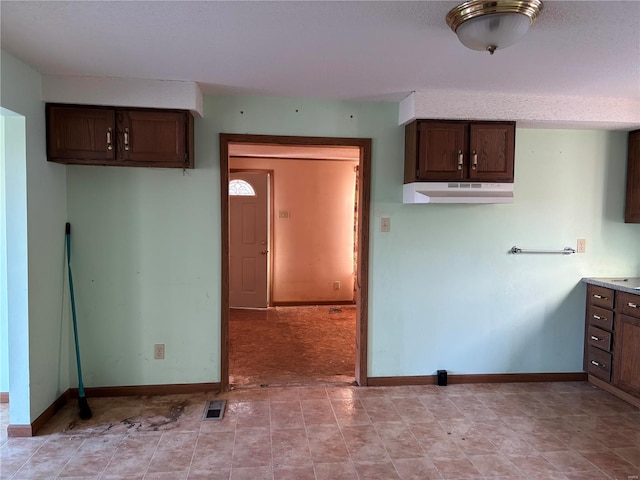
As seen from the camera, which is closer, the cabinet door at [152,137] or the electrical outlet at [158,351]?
the cabinet door at [152,137]

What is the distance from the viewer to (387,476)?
2.38 meters

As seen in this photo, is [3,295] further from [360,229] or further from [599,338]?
[599,338]

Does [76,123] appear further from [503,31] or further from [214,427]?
[503,31]

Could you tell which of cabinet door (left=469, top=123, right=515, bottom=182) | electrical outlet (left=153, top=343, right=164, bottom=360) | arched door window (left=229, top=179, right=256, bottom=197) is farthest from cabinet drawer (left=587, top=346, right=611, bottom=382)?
arched door window (left=229, top=179, right=256, bottom=197)

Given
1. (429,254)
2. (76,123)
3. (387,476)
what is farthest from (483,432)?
(76,123)

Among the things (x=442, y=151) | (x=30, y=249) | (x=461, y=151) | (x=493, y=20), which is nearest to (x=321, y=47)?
(x=493, y=20)

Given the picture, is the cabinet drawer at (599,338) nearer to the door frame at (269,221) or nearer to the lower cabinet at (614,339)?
the lower cabinet at (614,339)

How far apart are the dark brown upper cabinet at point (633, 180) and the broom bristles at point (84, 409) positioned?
4.38 m

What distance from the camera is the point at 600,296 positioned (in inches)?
142

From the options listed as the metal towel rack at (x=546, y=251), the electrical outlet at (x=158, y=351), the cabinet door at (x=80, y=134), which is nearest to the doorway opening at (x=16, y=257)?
the cabinet door at (x=80, y=134)

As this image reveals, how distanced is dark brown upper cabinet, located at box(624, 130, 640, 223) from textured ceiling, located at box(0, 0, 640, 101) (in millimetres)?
585

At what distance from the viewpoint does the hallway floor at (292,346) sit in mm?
3801

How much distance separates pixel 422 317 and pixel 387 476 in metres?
1.49

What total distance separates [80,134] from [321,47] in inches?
67.3
